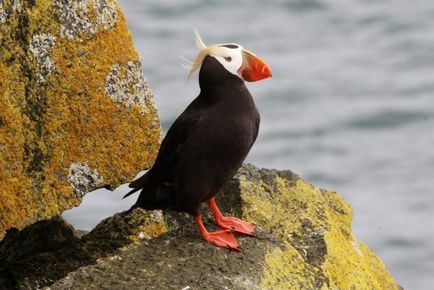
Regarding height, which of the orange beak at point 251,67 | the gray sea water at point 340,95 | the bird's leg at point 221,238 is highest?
the orange beak at point 251,67

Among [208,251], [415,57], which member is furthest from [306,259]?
[415,57]

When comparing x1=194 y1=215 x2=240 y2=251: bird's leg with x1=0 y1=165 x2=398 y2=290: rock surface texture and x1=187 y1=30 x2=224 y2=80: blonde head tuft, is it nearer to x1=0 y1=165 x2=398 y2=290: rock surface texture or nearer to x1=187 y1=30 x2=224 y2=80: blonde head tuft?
x1=0 y1=165 x2=398 y2=290: rock surface texture

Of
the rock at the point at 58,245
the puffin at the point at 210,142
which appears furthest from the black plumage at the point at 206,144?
the rock at the point at 58,245

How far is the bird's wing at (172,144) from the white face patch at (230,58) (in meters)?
0.29

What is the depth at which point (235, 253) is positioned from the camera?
5.54 m

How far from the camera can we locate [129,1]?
19.8m

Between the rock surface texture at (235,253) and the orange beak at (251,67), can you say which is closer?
the rock surface texture at (235,253)

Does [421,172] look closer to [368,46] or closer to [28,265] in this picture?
[368,46]

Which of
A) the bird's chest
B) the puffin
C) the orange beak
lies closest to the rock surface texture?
the puffin

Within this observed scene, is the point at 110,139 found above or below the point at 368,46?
above

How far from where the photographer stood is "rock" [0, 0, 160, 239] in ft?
19.1

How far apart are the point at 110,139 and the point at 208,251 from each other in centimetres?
101

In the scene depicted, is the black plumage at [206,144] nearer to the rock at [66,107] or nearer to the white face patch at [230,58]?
the white face patch at [230,58]

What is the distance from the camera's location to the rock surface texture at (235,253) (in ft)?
16.9
